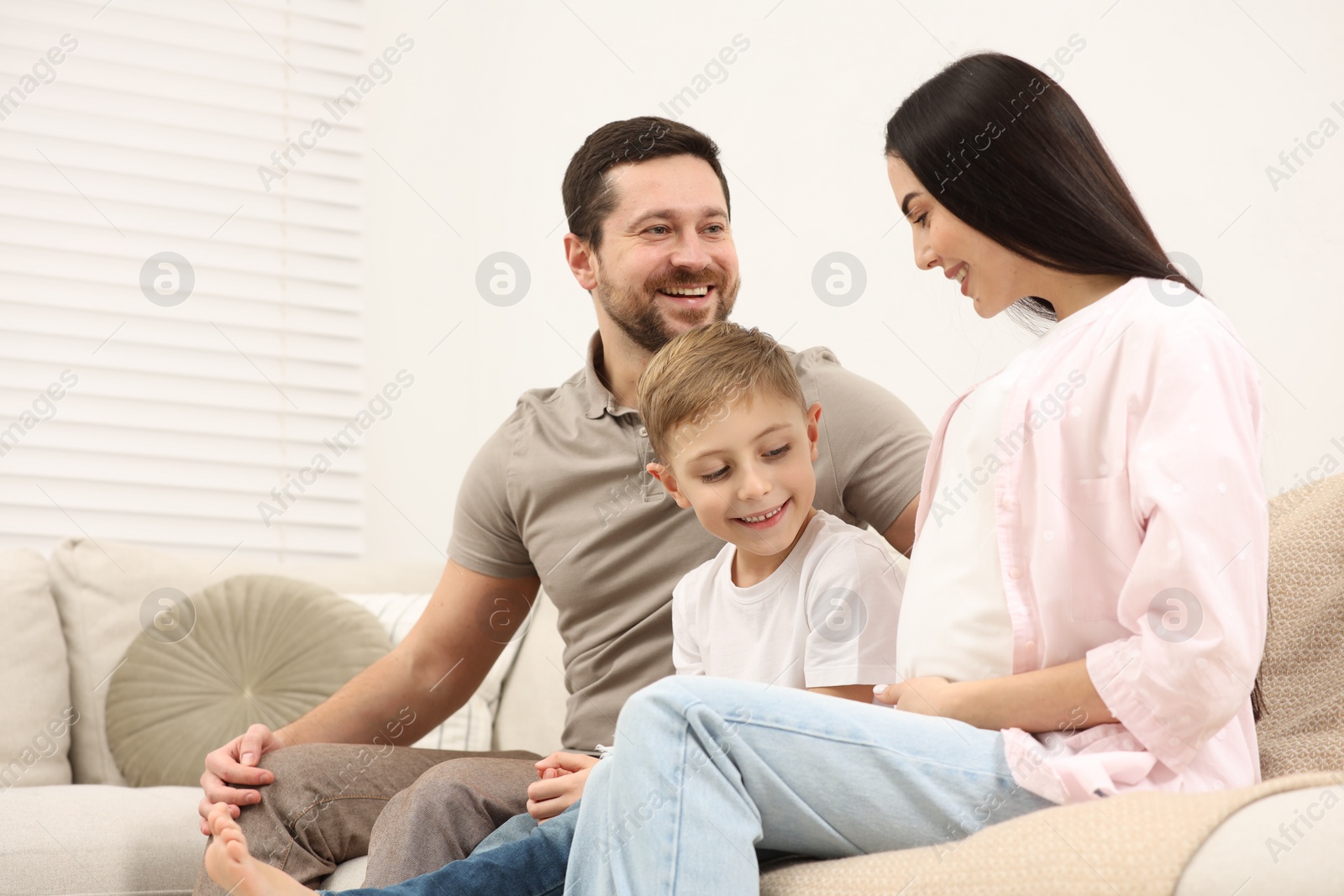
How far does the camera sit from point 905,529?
143cm

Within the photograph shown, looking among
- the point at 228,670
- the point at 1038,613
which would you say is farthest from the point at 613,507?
the point at 228,670

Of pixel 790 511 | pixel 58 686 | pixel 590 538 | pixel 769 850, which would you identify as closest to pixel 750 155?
pixel 590 538

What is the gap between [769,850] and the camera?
40.0 inches

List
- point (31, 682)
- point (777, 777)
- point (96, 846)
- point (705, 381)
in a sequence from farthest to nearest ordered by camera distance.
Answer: point (31, 682), point (96, 846), point (705, 381), point (777, 777)

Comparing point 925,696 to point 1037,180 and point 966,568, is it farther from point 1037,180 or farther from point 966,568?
point 1037,180

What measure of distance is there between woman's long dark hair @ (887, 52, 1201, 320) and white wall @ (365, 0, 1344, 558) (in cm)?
48

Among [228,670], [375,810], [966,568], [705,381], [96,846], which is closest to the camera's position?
[966,568]

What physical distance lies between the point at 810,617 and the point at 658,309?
0.60 metres

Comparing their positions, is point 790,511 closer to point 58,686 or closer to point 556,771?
point 556,771

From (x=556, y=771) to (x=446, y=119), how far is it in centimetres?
208

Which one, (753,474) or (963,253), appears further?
(753,474)

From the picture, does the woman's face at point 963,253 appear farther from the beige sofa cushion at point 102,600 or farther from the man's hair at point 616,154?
the beige sofa cushion at point 102,600

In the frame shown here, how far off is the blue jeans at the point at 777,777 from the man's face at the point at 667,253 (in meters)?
0.81

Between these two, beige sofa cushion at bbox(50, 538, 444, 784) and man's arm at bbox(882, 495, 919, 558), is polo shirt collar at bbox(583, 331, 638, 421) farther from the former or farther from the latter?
beige sofa cushion at bbox(50, 538, 444, 784)
